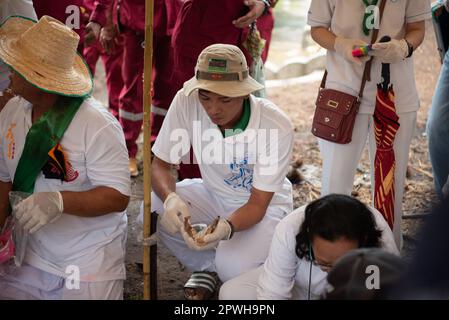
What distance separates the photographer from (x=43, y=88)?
251cm

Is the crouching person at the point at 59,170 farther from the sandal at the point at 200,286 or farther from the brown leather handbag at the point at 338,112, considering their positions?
the brown leather handbag at the point at 338,112

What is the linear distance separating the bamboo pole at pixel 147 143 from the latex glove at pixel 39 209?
1.11ft

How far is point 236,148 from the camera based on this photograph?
9.75ft

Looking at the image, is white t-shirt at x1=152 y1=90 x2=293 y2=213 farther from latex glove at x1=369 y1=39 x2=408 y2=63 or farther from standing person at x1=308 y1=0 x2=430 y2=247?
latex glove at x1=369 y1=39 x2=408 y2=63

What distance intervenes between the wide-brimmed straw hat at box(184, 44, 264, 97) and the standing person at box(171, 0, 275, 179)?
2.69 feet

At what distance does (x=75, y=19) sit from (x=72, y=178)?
63.6 inches

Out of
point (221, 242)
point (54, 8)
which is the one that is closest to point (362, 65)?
point (221, 242)

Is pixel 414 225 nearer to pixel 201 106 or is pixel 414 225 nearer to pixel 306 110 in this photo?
pixel 201 106

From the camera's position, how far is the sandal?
302 cm

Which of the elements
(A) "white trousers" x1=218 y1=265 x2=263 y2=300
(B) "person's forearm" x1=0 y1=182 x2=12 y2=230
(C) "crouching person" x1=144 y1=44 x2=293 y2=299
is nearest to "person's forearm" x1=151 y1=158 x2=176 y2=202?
(C) "crouching person" x1=144 y1=44 x2=293 y2=299

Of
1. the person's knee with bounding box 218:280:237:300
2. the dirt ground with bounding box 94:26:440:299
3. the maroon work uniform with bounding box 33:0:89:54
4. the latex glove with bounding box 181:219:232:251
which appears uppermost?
the maroon work uniform with bounding box 33:0:89:54

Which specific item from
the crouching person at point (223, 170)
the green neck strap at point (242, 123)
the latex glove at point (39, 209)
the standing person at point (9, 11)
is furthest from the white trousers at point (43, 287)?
the standing person at point (9, 11)

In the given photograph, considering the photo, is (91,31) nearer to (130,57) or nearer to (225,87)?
(130,57)
